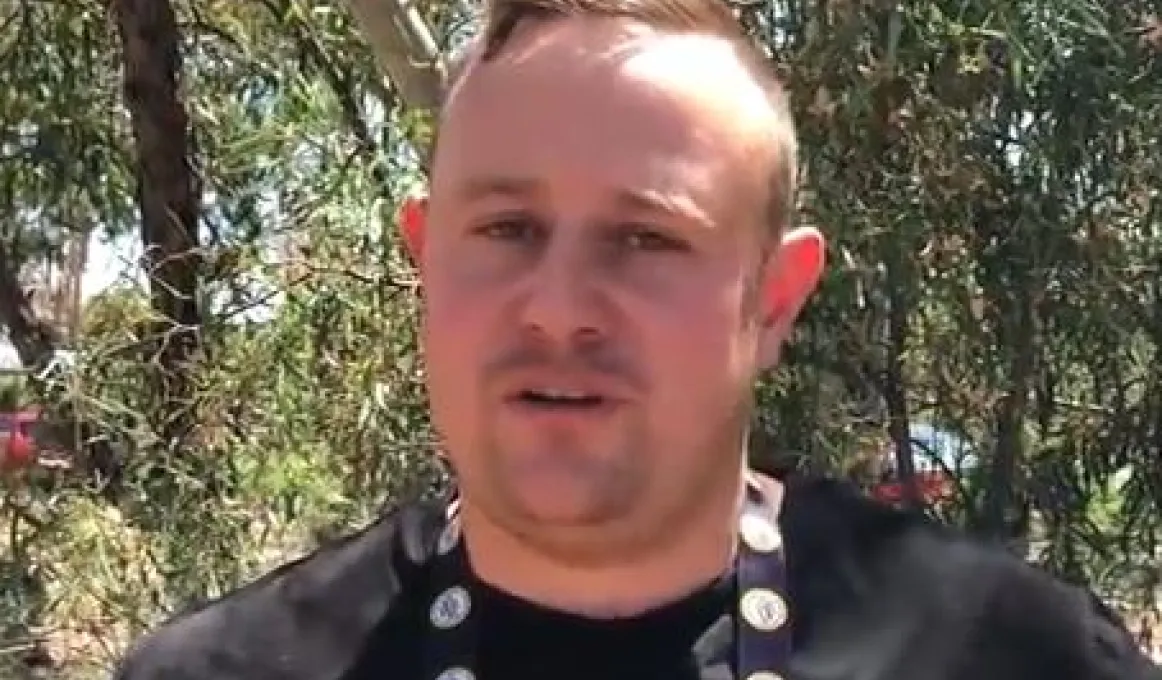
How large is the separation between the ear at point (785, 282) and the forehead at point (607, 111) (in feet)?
0.19

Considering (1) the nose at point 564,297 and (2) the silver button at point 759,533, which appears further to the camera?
(2) the silver button at point 759,533

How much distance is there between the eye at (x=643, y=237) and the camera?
1251 mm

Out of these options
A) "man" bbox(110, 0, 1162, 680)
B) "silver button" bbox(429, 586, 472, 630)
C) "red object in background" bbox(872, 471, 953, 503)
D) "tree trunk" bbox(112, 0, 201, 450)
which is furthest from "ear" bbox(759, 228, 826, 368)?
"tree trunk" bbox(112, 0, 201, 450)

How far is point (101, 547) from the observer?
261 centimetres

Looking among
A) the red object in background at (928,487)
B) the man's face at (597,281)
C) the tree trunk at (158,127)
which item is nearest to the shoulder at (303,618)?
the man's face at (597,281)

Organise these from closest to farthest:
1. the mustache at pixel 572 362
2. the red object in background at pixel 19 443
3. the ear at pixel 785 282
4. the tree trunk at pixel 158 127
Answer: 1. the mustache at pixel 572 362
2. the ear at pixel 785 282
3. the red object in background at pixel 19 443
4. the tree trunk at pixel 158 127

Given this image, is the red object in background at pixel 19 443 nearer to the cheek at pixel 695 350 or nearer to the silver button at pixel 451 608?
the silver button at pixel 451 608

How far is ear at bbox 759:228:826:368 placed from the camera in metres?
1.32

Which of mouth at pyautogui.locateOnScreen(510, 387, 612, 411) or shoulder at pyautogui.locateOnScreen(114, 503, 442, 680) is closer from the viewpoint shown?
mouth at pyautogui.locateOnScreen(510, 387, 612, 411)

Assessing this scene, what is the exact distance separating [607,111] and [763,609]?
0.31 m

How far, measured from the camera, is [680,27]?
1339mm

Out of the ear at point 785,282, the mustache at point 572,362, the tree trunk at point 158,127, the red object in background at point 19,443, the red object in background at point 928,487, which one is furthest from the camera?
the tree trunk at point 158,127

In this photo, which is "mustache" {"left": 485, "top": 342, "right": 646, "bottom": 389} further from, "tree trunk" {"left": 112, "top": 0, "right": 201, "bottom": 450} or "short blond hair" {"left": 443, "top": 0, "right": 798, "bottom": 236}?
"tree trunk" {"left": 112, "top": 0, "right": 201, "bottom": 450}

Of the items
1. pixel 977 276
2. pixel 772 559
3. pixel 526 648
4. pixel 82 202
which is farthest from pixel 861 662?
pixel 82 202
